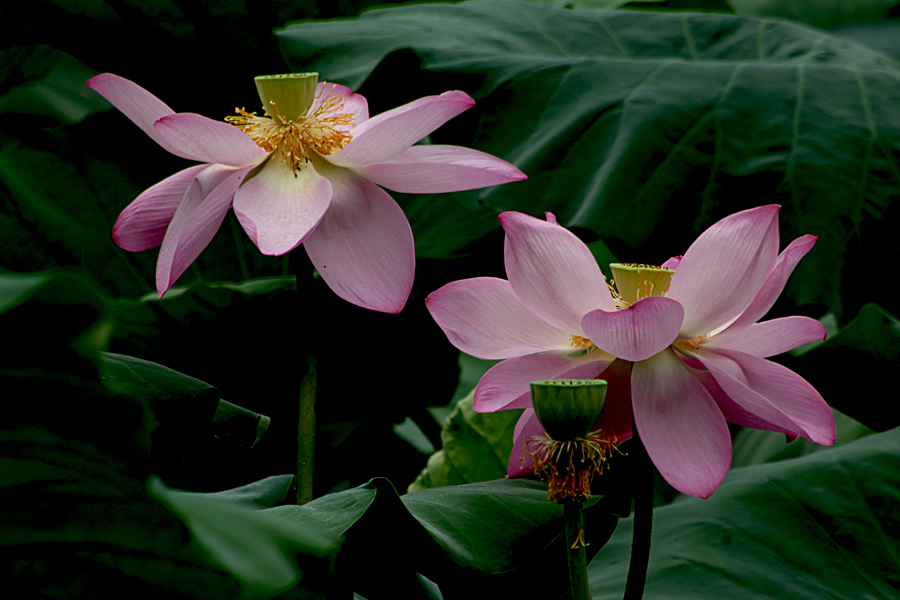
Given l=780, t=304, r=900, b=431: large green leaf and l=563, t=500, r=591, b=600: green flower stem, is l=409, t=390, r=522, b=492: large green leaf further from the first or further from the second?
l=563, t=500, r=591, b=600: green flower stem

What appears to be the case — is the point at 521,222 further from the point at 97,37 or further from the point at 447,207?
the point at 97,37

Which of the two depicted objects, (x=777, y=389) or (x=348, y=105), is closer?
(x=777, y=389)

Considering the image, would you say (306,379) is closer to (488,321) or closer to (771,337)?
(488,321)

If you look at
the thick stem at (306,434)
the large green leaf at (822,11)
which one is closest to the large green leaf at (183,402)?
the thick stem at (306,434)

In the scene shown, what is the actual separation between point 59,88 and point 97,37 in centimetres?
9

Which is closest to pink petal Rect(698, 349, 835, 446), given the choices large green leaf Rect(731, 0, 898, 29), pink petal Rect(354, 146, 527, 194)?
pink petal Rect(354, 146, 527, 194)

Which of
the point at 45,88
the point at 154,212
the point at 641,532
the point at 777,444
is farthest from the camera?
the point at 45,88

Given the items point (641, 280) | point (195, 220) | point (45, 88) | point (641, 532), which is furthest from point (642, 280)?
point (45, 88)

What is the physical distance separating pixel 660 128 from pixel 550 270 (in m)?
0.34

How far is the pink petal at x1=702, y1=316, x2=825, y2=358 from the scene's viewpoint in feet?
1.09

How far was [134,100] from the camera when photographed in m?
0.39

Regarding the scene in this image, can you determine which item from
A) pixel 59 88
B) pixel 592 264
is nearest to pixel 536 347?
pixel 592 264

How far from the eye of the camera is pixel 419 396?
0.73 metres

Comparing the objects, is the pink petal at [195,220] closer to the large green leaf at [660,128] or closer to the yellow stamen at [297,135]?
the yellow stamen at [297,135]
